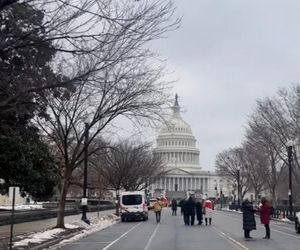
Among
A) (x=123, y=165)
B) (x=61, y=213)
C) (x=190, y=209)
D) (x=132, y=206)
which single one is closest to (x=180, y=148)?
(x=123, y=165)

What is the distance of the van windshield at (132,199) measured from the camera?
153 ft

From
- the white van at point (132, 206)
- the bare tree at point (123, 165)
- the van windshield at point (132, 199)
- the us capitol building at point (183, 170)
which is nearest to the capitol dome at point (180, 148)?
the us capitol building at point (183, 170)

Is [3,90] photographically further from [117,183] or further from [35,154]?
[117,183]

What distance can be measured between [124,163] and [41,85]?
52.3m

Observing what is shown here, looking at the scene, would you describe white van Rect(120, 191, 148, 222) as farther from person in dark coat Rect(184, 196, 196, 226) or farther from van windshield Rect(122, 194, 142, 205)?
person in dark coat Rect(184, 196, 196, 226)

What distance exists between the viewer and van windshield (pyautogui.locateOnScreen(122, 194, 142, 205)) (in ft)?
153

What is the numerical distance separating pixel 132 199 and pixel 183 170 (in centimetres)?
13173

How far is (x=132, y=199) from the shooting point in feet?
153

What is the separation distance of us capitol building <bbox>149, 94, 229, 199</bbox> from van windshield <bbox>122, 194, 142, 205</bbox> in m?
114

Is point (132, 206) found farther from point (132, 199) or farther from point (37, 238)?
point (37, 238)

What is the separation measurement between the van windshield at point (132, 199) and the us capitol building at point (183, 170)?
114 m

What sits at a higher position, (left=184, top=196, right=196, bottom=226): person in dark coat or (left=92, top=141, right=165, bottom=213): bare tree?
(left=92, top=141, right=165, bottom=213): bare tree

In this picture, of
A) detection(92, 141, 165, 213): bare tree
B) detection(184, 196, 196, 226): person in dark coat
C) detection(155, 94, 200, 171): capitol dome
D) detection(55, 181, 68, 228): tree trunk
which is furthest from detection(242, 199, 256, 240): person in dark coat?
detection(155, 94, 200, 171): capitol dome

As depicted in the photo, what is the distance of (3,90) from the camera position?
1577 centimetres
